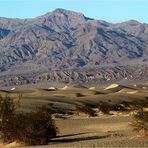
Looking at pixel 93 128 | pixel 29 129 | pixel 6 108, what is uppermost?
pixel 6 108

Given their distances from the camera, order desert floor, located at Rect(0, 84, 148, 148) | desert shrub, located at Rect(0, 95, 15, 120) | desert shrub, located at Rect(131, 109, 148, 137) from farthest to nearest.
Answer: desert shrub, located at Rect(0, 95, 15, 120), desert shrub, located at Rect(131, 109, 148, 137), desert floor, located at Rect(0, 84, 148, 148)

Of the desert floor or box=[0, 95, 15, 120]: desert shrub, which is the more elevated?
box=[0, 95, 15, 120]: desert shrub

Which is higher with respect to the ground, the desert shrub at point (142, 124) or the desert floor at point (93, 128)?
the desert shrub at point (142, 124)

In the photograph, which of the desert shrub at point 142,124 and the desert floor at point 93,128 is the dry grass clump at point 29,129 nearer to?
the desert floor at point 93,128

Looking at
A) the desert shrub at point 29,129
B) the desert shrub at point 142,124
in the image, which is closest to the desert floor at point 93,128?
the desert shrub at point 142,124

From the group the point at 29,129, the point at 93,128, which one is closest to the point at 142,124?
the point at 29,129

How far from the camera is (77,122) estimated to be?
1727 inches

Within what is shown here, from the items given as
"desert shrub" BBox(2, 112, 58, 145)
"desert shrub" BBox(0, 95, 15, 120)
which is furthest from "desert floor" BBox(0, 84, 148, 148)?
"desert shrub" BBox(0, 95, 15, 120)

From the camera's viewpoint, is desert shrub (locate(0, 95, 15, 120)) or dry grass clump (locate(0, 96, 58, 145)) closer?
dry grass clump (locate(0, 96, 58, 145))

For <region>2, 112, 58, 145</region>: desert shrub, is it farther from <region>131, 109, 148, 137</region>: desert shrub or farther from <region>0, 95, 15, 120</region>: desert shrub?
<region>131, 109, 148, 137</region>: desert shrub

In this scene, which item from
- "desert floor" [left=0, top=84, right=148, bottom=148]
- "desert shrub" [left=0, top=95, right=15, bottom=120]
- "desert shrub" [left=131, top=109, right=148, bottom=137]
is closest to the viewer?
"desert floor" [left=0, top=84, right=148, bottom=148]

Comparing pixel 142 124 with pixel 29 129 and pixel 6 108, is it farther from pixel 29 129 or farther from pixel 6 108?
pixel 6 108

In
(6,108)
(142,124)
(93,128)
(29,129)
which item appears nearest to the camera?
(29,129)

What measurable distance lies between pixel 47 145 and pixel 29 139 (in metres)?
1.11
